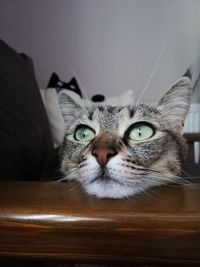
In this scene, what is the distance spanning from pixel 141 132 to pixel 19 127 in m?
0.29

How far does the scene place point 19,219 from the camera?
425 mm

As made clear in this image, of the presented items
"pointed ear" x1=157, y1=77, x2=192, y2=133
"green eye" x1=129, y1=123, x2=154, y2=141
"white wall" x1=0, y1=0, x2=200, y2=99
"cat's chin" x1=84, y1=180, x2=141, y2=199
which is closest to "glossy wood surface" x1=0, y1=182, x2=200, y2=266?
"cat's chin" x1=84, y1=180, x2=141, y2=199

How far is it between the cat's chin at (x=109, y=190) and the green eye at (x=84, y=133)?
0.54 ft

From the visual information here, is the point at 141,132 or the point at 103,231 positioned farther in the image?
the point at 141,132

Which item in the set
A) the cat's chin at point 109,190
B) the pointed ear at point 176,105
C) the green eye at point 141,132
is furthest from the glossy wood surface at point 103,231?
the pointed ear at point 176,105

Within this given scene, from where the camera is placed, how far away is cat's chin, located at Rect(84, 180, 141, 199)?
1.71 feet

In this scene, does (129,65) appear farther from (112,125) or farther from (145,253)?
(145,253)

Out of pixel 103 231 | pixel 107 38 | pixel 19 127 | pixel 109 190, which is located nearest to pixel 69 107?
pixel 19 127

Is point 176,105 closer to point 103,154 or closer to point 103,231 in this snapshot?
point 103,154

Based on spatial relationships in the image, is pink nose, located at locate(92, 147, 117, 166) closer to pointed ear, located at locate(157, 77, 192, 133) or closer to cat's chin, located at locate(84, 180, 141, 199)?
cat's chin, located at locate(84, 180, 141, 199)

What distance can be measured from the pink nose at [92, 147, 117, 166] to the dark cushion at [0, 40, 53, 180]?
198 millimetres

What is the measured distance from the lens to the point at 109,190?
1.77ft

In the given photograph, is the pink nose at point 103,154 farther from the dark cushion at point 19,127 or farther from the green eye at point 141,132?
the dark cushion at point 19,127

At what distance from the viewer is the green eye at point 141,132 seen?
0.65m
